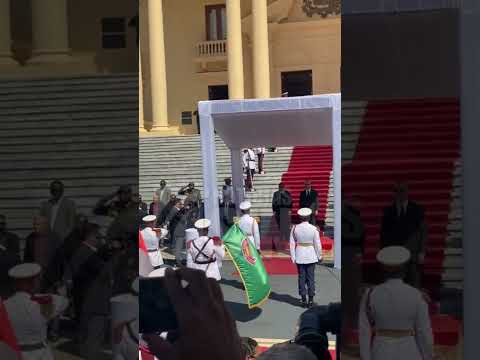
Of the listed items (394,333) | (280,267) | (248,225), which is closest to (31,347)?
(394,333)

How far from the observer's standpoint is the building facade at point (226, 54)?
1881 centimetres

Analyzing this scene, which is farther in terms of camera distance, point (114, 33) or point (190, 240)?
point (190, 240)

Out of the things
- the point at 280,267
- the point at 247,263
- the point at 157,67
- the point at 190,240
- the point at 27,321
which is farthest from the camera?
the point at 157,67

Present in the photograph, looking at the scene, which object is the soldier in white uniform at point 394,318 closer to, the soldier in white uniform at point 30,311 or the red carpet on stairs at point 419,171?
the red carpet on stairs at point 419,171

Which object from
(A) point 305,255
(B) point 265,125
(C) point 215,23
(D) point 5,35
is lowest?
(A) point 305,255

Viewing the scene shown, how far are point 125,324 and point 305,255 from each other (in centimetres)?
501

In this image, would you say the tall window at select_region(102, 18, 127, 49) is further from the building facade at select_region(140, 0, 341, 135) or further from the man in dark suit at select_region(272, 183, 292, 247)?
the building facade at select_region(140, 0, 341, 135)

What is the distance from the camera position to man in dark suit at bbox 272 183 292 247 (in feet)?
35.9

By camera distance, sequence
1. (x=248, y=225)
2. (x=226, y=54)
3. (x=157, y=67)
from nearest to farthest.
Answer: (x=248, y=225)
(x=157, y=67)
(x=226, y=54)

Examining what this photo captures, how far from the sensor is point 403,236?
6.77 feet

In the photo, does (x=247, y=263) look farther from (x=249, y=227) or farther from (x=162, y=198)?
(x=162, y=198)

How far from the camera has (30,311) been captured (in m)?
2.24

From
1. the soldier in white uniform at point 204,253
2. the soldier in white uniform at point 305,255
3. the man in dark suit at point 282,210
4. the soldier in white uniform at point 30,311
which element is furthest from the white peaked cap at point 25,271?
the man in dark suit at point 282,210

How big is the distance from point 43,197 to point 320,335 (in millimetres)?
1134
